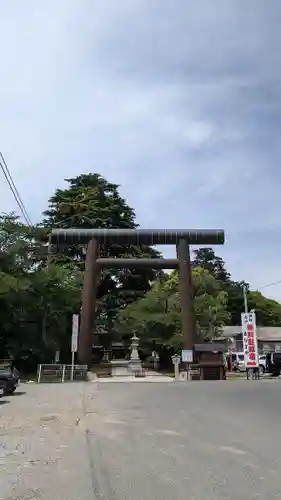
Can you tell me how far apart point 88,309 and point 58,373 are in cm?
518

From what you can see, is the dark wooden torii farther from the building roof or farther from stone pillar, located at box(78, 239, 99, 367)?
the building roof

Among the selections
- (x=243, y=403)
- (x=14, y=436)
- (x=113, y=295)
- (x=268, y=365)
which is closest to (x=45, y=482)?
(x=14, y=436)

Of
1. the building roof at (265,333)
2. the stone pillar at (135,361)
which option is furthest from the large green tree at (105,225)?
the building roof at (265,333)

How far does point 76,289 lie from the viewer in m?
42.0

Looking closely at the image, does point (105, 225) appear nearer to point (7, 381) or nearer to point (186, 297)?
point (186, 297)

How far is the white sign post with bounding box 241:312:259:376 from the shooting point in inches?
1400

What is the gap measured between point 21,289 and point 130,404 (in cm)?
1883

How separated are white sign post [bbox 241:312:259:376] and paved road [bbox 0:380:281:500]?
19428mm

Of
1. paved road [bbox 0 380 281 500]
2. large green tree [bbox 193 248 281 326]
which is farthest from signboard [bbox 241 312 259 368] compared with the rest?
large green tree [bbox 193 248 281 326]

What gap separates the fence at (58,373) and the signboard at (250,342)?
11.1m

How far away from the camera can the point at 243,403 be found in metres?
16.9

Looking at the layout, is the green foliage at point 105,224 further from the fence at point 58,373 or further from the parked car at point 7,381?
the parked car at point 7,381

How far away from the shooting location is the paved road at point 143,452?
6.42 meters

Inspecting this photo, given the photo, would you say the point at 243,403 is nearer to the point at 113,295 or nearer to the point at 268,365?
the point at 268,365
